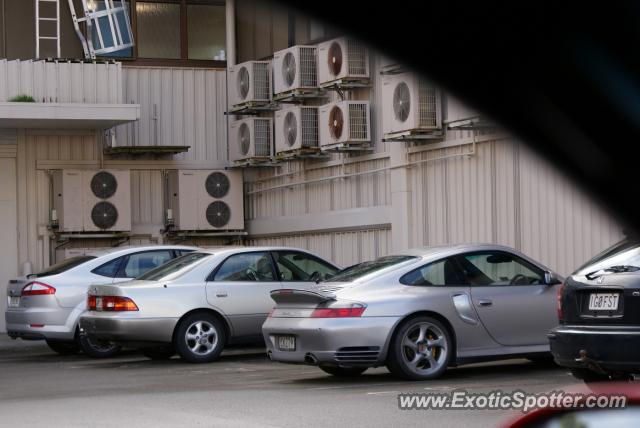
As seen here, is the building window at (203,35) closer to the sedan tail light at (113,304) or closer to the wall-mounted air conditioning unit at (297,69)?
the wall-mounted air conditioning unit at (297,69)

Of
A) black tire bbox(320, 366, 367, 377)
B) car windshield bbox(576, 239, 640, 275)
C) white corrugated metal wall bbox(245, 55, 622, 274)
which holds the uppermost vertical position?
white corrugated metal wall bbox(245, 55, 622, 274)

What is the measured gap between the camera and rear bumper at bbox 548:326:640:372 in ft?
27.0

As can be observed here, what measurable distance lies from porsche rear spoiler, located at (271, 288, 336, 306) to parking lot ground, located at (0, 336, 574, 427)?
0.82 m

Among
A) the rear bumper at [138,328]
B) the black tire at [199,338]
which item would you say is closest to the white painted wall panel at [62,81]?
the rear bumper at [138,328]

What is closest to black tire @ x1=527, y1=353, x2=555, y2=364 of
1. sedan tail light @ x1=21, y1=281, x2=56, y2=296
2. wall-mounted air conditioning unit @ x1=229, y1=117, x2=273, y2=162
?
sedan tail light @ x1=21, y1=281, x2=56, y2=296

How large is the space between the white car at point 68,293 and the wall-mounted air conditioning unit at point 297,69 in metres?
4.80

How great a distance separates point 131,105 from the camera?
2031cm

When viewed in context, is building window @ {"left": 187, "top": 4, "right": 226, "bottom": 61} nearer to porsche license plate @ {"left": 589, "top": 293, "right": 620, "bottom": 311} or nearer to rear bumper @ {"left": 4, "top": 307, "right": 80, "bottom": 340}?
rear bumper @ {"left": 4, "top": 307, "right": 80, "bottom": 340}

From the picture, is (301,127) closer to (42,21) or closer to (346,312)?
(42,21)

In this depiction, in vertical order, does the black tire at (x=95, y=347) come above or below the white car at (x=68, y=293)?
below

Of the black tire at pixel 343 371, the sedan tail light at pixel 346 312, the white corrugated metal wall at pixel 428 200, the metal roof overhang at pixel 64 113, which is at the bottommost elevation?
the black tire at pixel 343 371

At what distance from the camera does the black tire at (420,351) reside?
35.0 feet

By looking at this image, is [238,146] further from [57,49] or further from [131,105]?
[57,49]

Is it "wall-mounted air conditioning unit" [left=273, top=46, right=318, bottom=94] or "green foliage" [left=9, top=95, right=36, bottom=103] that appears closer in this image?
"wall-mounted air conditioning unit" [left=273, top=46, right=318, bottom=94]
